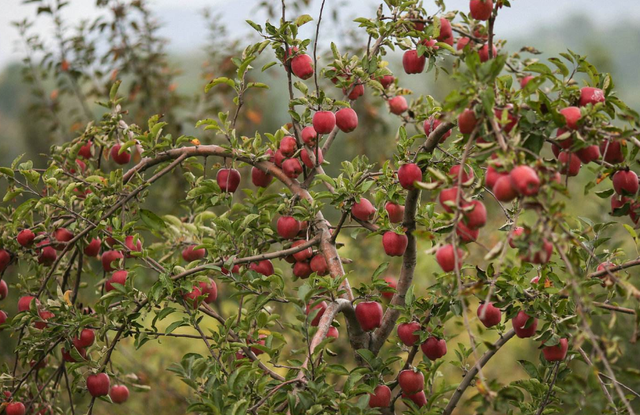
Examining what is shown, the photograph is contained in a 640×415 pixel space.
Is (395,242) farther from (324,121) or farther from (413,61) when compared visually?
(413,61)

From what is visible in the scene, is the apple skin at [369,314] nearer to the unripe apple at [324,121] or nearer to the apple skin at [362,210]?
the apple skin at [362,210]

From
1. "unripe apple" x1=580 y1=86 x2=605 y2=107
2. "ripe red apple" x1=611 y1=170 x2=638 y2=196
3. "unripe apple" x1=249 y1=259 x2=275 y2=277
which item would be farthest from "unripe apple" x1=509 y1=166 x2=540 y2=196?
"unripe apple" x1=249 y1=259 x2=275 y2=277

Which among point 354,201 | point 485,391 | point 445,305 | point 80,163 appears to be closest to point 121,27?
point 80,163

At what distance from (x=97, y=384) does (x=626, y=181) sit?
4.26 ft

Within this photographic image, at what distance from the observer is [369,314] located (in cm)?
143

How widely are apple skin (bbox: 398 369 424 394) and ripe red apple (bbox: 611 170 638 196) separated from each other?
61 cm

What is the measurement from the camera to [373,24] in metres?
1.44

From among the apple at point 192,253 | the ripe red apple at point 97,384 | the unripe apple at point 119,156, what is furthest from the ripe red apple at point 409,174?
the ripe red apple at point 97,384

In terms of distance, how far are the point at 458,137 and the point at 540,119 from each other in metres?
0.30

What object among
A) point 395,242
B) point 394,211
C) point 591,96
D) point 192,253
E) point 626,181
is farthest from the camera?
point 192,253

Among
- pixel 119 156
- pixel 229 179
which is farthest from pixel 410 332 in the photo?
pixel 119 156

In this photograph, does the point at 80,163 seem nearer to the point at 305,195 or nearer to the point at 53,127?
the point at 305,195

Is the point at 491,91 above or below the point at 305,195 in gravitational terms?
above

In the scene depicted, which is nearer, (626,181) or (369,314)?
(626,181)
